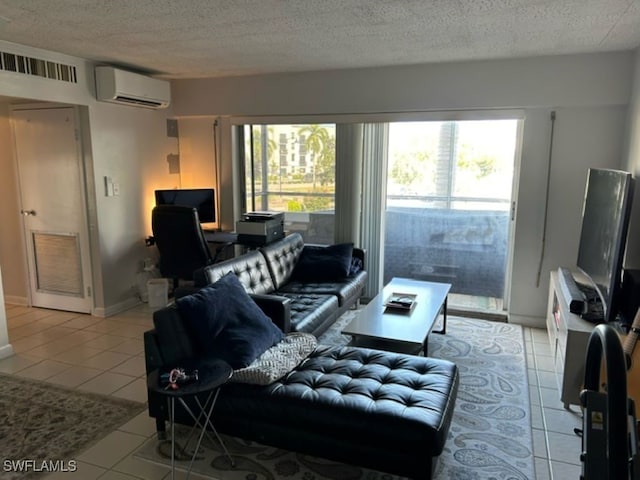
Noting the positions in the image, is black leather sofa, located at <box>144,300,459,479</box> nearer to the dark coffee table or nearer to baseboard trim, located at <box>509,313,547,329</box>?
the dark coffee table

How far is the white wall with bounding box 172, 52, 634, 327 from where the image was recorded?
3.90 meters

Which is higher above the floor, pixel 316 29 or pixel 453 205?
pixel 316 29

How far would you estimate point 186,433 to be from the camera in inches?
102

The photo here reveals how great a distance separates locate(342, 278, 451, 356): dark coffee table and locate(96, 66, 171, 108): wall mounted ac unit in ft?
9.94

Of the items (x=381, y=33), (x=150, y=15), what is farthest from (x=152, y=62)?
(x=381, y=33)

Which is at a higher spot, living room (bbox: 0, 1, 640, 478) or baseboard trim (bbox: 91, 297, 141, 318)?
living room (bbox: 0, 1, 640, 478)

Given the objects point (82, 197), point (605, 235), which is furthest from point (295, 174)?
point (605, 235)

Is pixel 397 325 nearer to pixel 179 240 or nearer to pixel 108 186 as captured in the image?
pixel 179 240

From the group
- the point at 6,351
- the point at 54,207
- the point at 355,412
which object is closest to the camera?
the point at 355,412

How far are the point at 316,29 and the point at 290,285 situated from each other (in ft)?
6.93

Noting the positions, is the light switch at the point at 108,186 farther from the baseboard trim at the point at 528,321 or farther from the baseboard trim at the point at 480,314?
the baseboard trim at the point at 528,321

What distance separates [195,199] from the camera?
5.14 metres

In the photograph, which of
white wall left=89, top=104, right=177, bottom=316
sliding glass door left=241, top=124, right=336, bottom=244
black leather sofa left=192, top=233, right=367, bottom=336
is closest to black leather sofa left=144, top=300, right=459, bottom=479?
black leather sofa left=192, top=233, right=367, bottom=336

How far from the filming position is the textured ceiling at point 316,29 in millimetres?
2658
